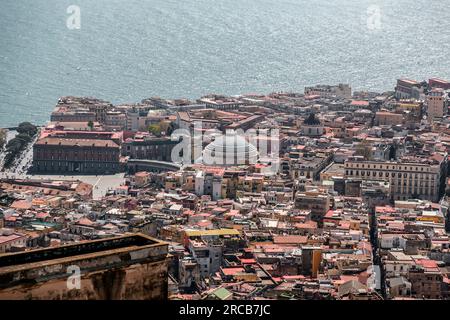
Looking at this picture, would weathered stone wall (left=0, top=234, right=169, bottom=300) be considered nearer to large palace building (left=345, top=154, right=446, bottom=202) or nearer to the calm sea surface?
large palace building (left=345, top=154, right=446, bottom=202)

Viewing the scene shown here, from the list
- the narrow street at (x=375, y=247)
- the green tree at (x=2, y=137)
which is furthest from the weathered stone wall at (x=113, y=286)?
the green tree at (x=2, y=137)

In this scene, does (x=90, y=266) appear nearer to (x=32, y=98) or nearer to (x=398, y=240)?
(x=398, y=240)

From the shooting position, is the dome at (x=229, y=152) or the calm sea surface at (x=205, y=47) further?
the calm sea surface at (x=205, y=47)

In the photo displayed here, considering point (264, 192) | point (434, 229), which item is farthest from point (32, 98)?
point (434, 229)

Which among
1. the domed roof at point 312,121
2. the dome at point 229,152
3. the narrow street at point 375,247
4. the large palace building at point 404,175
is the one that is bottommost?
the narrow street at point 375,247

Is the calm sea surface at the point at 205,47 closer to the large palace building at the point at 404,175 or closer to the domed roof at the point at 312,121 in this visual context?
the domed roof at the point at 312,121

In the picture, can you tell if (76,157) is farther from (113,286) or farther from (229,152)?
(113,286)

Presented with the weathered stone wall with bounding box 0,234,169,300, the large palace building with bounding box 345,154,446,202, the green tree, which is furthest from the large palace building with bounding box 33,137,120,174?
the weathered stone wall with bounding box 0,234,169,300
